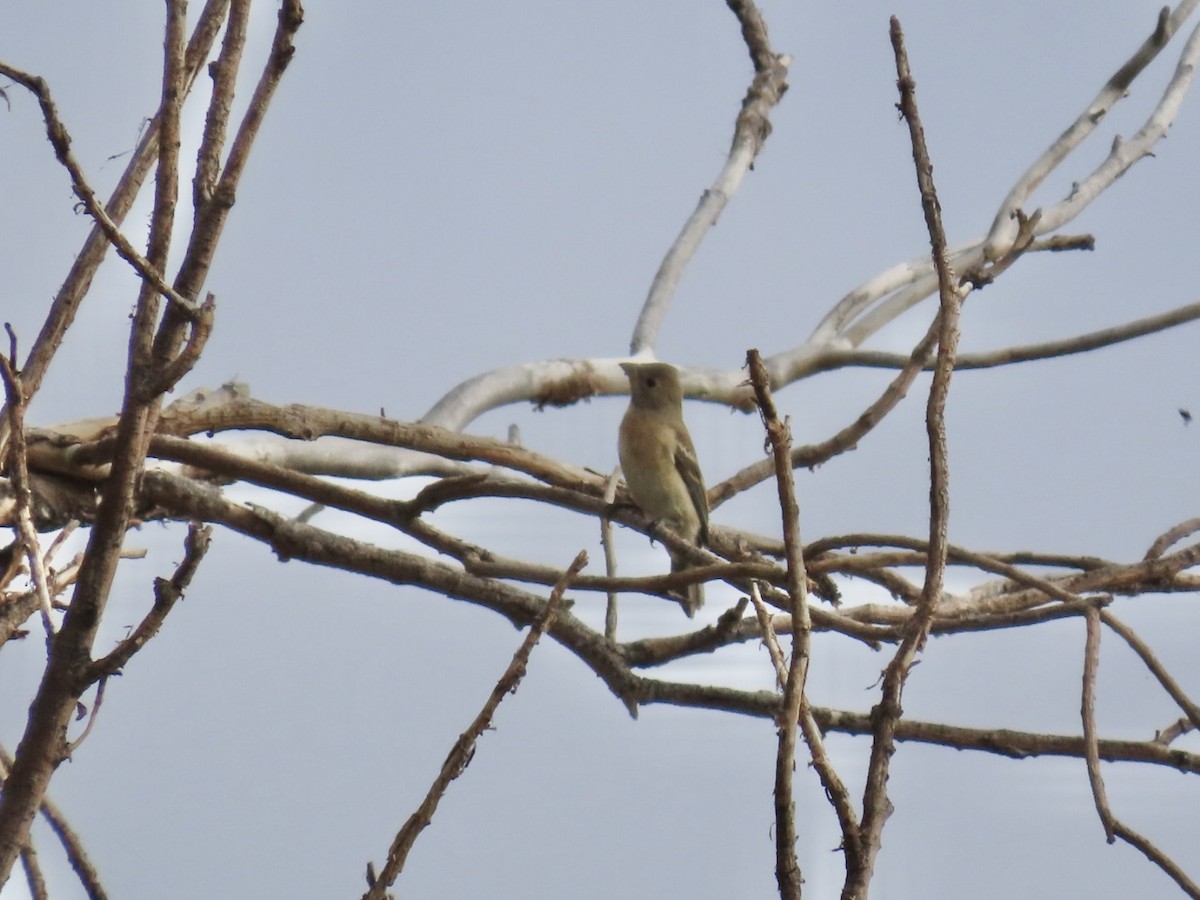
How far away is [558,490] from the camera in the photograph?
277cm

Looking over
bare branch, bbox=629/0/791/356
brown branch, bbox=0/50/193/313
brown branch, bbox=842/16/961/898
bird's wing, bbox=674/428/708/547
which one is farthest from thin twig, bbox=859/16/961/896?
bare branch, bbox=629/0/791/356

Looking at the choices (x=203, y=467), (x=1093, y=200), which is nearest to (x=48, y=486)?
(x=203, y=467)

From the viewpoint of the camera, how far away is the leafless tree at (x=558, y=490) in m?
1.34

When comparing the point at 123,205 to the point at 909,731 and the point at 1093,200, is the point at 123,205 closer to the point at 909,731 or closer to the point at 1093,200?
the point at 909,731

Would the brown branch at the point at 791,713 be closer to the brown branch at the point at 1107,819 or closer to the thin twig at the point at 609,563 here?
the brown branch at the point at 1107,819

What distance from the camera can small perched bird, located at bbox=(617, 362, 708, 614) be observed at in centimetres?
520

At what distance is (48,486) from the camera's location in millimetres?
2869

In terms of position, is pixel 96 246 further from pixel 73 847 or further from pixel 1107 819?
pixel 1107 819

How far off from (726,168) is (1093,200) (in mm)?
1640

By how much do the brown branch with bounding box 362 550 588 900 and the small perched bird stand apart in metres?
3.74

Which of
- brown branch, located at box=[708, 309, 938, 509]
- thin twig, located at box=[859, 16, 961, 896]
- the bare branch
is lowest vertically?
thin twig, located at box=[859, 16, 961, 896]

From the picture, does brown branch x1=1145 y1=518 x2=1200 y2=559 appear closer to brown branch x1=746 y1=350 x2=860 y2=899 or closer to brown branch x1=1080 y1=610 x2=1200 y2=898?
brown branch x1=1080 y1=610 x2=1200 y2=898

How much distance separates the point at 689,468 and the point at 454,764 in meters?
4.08

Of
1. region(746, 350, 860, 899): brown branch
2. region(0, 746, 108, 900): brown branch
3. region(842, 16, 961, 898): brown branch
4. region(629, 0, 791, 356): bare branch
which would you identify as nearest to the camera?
region(746, 350, 860, 899): brown branch
